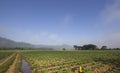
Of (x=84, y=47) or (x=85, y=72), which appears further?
(x=84, y=47)

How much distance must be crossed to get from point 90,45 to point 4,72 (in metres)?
174

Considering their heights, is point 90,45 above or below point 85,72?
above

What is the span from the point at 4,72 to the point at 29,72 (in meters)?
3.33

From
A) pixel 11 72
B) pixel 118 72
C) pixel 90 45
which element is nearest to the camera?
pixel 118 72

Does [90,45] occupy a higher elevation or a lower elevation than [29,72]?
higher

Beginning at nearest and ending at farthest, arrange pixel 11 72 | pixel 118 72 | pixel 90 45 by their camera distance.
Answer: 1. pixel 118 72
2. pixel 11 72
3. pixel 90 45

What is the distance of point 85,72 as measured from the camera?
64.5 ft

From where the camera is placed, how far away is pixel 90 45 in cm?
19038

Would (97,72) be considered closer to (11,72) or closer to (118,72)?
(118,72)

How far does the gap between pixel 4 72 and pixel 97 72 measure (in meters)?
12.3

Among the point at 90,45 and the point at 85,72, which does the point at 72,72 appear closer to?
the point at 85,72

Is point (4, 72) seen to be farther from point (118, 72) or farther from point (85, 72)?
point (118, 72)

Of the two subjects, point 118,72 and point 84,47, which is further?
point 84,47

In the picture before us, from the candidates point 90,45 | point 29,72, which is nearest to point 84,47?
point 90,45
